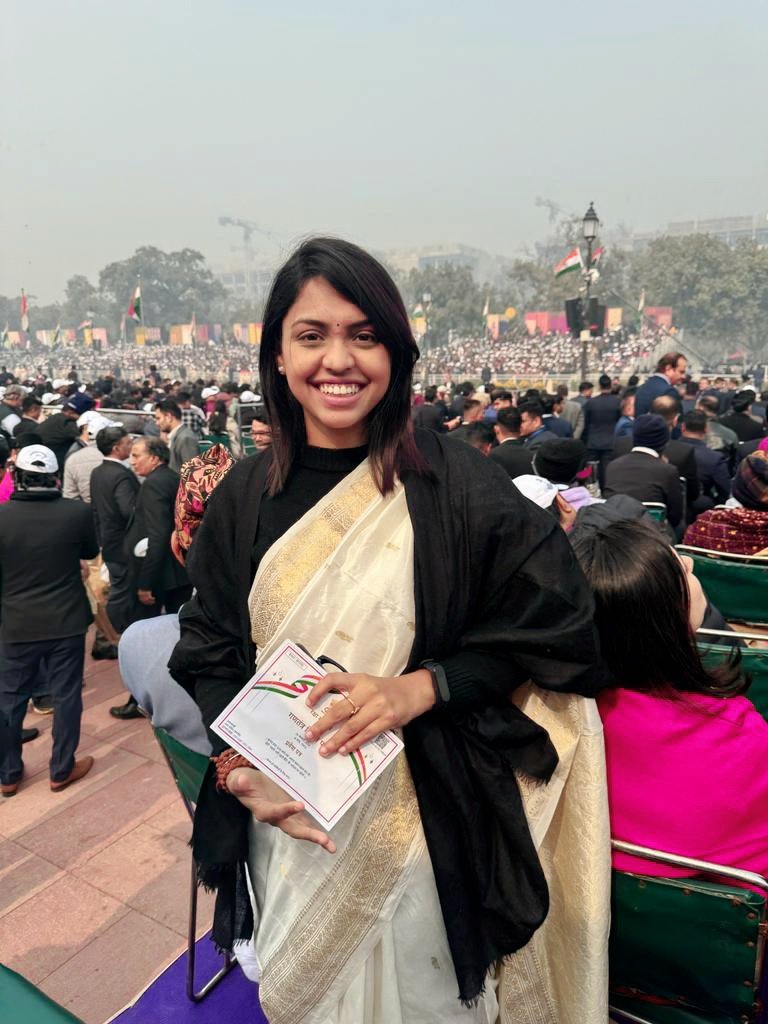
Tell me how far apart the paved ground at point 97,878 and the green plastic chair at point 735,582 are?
2.32 m

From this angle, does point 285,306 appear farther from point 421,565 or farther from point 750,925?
point 750,925

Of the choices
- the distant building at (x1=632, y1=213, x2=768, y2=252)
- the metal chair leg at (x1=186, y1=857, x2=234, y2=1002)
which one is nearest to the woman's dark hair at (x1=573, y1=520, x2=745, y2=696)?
the metal chair leg at (x1=186, y1=857, x2=234, y2=1002)

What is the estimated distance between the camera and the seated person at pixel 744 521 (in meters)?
3.22

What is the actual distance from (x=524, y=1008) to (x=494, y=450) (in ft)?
11.9

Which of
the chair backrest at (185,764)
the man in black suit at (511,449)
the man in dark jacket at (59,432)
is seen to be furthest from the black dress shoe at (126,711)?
the man in dark jacket at (59,432)

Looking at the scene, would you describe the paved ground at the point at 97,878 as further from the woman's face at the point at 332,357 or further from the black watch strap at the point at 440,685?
the woman's face at the point at 332,357

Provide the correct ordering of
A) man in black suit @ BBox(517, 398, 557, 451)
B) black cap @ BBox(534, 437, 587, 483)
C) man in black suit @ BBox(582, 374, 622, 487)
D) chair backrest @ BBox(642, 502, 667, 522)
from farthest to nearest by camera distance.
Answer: man in black suit @ BBox(582, 374, 622, 487), man in black suit @ BBox(517, 398, 557, 451), chair backrest @ BBox(642, 502, 667, 522), black cap @ BBox(534, 437, 587, 483)

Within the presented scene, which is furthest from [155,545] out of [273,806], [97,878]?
[273,806]

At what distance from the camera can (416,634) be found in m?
1.11

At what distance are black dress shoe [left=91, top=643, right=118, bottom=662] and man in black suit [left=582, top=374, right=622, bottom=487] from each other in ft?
18.0

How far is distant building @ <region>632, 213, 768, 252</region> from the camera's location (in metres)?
95.8

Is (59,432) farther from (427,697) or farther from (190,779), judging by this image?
(427,697)

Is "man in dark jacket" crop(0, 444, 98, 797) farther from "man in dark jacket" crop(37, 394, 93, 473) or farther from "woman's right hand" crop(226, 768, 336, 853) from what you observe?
"man in dark jacket" crop(37, 394, 93, 473)

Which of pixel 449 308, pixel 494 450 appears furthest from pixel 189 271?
pixel 494 450
